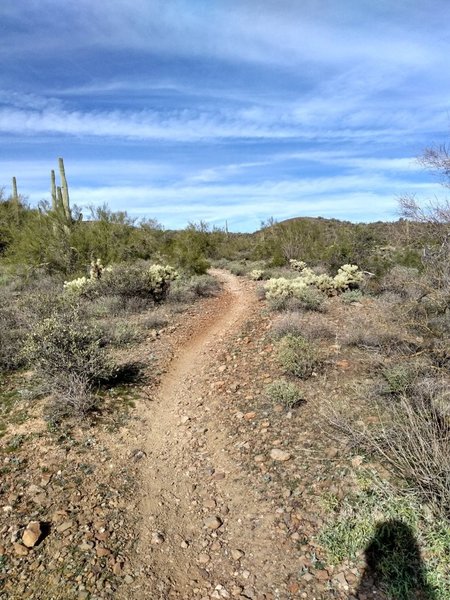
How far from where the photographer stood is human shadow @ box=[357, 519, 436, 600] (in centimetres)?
294

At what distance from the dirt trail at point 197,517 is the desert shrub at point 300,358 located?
4.51ft

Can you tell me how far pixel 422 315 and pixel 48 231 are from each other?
15966 millimetres

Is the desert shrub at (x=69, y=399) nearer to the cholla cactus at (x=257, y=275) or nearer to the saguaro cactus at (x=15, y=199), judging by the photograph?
the cholla cactus at (x=257, y=275)

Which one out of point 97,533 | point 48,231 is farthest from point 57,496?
point 48,231

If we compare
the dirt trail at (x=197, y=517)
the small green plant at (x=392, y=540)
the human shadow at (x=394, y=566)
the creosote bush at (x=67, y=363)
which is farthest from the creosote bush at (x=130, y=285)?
the human shadow at (x=394, y=566)

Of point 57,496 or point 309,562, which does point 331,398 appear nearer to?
point 309,562

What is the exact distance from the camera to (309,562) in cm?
331

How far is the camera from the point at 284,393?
228 inches

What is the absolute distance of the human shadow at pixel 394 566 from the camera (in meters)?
2.94

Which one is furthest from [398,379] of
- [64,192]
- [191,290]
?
[64,192]

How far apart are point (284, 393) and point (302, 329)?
288cm

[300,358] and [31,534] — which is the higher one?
[300,358]

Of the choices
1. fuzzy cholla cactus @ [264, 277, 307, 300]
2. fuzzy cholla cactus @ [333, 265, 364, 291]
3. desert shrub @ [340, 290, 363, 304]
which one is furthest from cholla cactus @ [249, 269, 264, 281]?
desert shrub @ [340, 290, 363, 304]

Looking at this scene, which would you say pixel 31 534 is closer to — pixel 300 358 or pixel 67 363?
pixel 67 363
